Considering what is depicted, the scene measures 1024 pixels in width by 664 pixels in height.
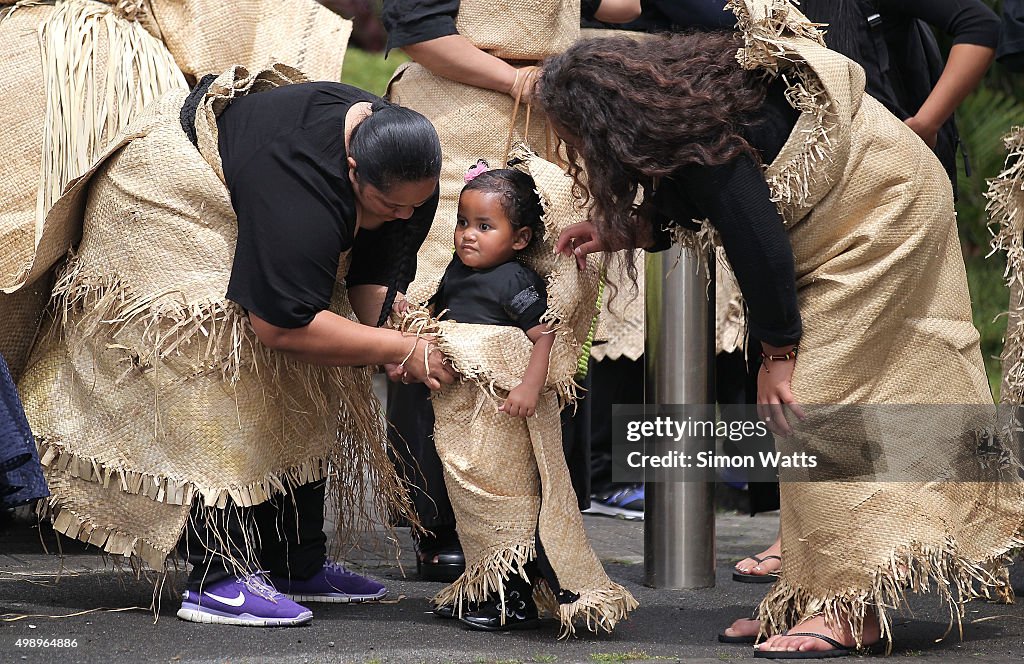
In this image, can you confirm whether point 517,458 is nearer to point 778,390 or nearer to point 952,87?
point 778,390

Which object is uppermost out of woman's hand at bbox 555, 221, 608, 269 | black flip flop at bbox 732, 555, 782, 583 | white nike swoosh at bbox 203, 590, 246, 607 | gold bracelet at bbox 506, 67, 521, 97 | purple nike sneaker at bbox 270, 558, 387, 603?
gold bracelet at bbox 506, 67, 521, 97

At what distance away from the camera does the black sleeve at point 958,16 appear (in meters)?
3.77

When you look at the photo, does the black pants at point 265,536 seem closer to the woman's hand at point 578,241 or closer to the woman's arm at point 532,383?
the woman's arm at point 532,383

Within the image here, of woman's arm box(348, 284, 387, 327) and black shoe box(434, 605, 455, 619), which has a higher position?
woman's arm box(348, 284, 387, 327)

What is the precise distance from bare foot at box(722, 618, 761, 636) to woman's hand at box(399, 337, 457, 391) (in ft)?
2.89

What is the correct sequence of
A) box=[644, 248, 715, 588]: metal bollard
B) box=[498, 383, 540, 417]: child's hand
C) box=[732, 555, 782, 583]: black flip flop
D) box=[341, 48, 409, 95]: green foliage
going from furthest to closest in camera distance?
1. box=[341, 48, 409, 95]: green foliage
2. box=[732, 555, 782, 583]: black flip flop
3. box=[644, 248, 715, 588]: metal bollard
4. box=[498, 383, 540, 417]: child's hand

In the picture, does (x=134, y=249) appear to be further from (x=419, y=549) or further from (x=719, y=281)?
(x=719, y=281)

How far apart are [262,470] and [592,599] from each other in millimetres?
845

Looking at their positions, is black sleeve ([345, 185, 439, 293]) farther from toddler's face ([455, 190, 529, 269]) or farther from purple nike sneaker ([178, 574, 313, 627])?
purple nike sneaker ([178, 574, 313, 627])

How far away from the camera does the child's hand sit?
312cm

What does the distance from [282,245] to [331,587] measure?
1077 mm

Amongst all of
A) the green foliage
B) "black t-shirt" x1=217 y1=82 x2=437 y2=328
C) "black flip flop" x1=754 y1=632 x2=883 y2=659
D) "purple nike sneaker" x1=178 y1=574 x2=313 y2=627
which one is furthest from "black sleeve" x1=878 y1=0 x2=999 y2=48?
the green foliage

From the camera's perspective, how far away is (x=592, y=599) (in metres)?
3.10

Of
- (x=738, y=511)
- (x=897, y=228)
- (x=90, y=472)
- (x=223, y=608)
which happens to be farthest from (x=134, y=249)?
(x=738, y=511)
